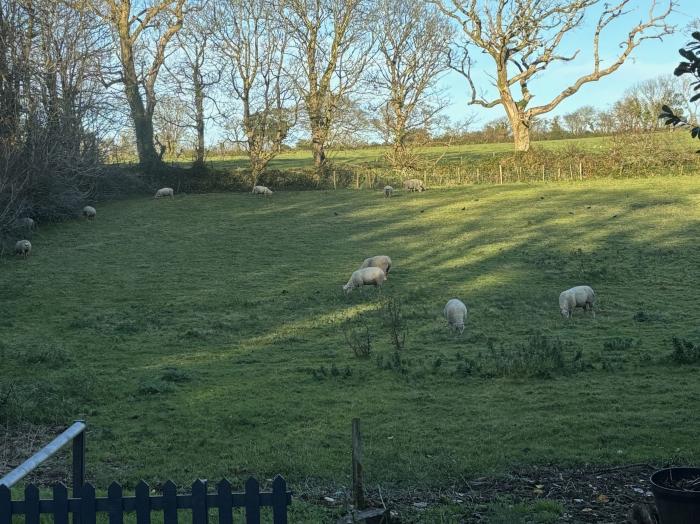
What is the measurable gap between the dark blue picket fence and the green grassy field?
12.2 ft

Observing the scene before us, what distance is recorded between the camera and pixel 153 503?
4879 mm

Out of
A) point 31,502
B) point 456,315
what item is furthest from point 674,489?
point 456,315

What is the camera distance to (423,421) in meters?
11.1

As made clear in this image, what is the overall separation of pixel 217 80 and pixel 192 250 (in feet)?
69.7

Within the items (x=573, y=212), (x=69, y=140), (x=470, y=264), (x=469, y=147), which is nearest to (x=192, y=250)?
(x=69, y=140)

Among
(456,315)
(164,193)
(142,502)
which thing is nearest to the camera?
(142,502)

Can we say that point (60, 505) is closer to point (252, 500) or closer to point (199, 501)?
point (199, 501)

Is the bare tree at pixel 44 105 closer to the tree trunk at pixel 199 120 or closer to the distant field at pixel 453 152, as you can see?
the tree trunk at pixel 199 120

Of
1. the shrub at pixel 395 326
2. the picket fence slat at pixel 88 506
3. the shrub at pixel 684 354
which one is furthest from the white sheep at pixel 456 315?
the picket fence slat at pixel 88 506

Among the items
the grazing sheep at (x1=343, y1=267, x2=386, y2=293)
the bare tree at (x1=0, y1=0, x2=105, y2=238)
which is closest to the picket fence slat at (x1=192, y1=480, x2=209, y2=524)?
the grazing sheep at (x1=343, y1=267, x2=386, y2=293)

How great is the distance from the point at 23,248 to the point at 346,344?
17.4 meters

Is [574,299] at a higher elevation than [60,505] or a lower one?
lower

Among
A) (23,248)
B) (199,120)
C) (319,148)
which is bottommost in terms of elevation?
(23,248)

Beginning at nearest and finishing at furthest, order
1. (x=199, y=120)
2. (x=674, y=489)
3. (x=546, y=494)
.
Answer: (x=674, y=489) → (x=546, y=494) → (x=199, y=120)
